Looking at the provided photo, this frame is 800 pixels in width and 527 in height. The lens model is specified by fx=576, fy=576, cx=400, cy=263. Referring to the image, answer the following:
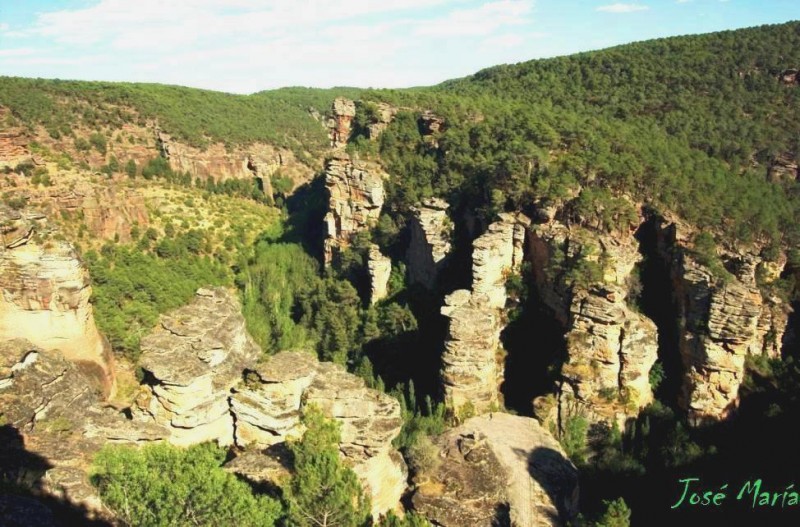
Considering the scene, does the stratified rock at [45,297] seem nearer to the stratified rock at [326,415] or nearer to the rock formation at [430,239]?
the stratified rock at [326,415]

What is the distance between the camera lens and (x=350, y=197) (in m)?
50.2

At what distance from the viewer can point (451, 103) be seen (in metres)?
58.1

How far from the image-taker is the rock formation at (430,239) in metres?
42.7

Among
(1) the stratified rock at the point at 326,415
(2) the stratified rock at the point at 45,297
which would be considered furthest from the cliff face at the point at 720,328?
(2) the stratified rock at the point at 45,297

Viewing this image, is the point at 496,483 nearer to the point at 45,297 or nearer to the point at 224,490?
the point at 224,490

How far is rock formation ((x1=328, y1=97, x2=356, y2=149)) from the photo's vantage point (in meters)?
60.4

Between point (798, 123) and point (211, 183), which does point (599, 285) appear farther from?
point (211, 183)

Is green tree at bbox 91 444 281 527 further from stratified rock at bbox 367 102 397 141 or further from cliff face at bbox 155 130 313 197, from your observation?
cliff face at bbox 155 130 313 197

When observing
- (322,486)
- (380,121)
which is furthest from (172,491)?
(380,121)

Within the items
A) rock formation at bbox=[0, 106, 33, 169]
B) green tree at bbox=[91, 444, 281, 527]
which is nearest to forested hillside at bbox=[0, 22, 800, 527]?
green tree at bbox=[91, 444, 281, 527]

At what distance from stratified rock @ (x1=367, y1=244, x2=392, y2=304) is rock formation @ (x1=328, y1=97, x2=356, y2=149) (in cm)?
1905

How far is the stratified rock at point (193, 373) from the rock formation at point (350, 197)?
2893cm

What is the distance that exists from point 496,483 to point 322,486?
7.53 metres

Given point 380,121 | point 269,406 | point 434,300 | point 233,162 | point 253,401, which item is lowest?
point 434,300
